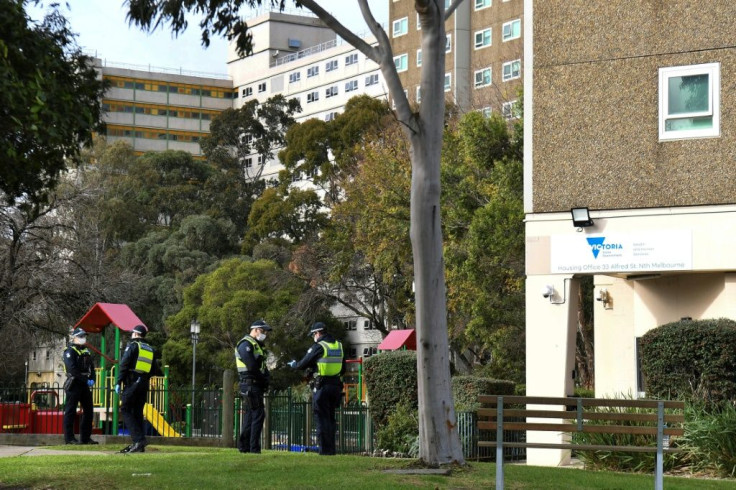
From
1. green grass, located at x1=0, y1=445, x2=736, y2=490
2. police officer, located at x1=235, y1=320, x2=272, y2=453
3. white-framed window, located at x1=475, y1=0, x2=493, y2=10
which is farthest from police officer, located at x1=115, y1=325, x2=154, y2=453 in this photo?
white-framed window, located at x1=475, y1=0, x2=493, y2=10

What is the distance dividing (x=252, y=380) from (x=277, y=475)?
4369 millimetres

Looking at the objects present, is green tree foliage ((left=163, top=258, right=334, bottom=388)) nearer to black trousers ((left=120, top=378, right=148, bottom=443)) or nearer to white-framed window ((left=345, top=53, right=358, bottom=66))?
white-framed window ((left=345, top=53, right=358, bottom=66))

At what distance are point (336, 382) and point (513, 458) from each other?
23.4ft

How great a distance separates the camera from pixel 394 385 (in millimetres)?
25234

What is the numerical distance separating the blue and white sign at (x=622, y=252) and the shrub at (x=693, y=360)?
1.50 metres

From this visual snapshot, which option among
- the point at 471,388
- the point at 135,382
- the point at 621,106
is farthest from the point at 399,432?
the point at 621,106

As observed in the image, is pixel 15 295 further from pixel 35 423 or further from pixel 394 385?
pixel 394 385

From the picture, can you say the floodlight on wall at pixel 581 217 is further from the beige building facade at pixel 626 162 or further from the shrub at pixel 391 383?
the shrub at pixel 391 383

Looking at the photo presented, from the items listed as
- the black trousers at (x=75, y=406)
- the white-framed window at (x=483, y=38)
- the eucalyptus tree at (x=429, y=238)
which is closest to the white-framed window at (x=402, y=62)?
the white-framed window at (x=483, y=38)

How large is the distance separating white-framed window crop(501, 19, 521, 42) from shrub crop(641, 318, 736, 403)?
5996 centimetres

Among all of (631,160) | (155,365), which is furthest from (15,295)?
(631,160)

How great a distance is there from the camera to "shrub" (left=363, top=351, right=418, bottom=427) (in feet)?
82.0

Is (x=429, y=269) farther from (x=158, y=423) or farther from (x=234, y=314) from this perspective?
(x=234, y=314)

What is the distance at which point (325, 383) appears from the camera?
18.8 m
